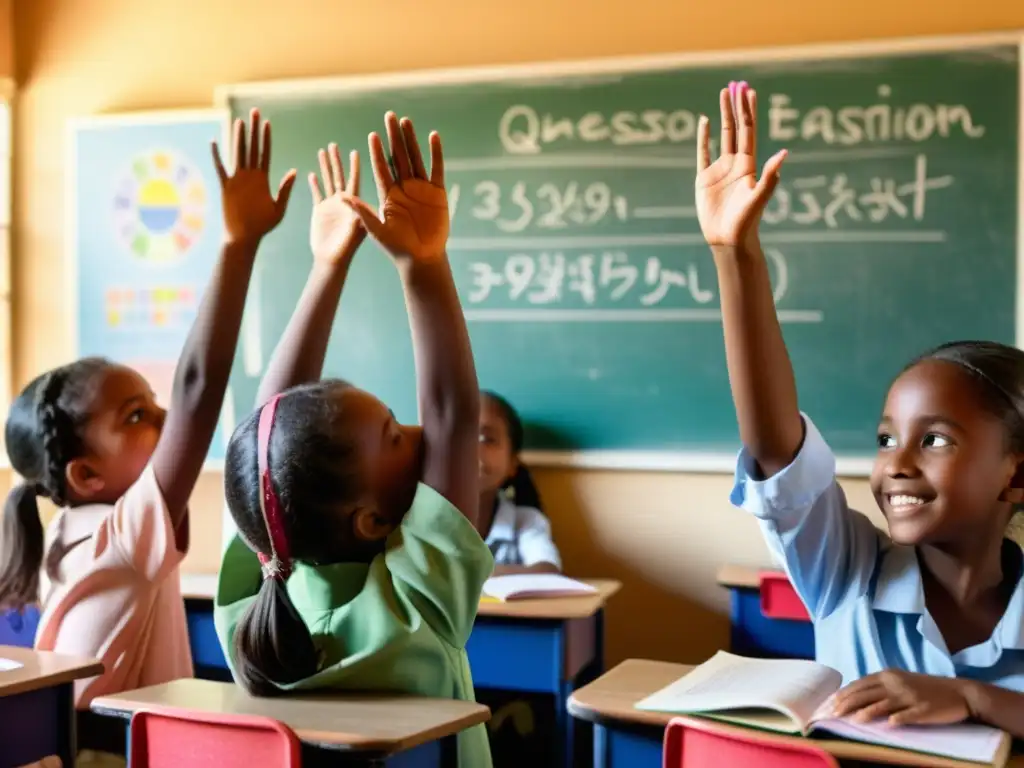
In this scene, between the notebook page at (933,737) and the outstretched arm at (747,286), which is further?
the outstretched arm at (747,286)

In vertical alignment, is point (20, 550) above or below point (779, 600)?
above

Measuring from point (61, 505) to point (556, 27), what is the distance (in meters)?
2.17

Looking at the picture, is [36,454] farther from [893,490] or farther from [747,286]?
[893,490]

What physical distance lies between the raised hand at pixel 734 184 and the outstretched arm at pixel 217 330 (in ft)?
2.68

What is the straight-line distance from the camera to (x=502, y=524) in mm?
3275

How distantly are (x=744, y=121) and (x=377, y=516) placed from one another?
66cm

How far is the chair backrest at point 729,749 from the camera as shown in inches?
46.0

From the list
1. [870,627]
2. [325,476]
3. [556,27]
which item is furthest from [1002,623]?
[556,27]

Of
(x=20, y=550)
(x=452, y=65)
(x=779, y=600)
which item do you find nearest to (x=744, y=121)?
(x=20, y=550)

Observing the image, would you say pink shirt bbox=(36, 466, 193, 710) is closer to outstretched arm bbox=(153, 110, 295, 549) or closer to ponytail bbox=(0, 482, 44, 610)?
outstretched arm bbox=(153, 110, 295, 549)

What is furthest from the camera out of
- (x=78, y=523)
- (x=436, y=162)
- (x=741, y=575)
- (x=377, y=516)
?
(x=741, y=575)

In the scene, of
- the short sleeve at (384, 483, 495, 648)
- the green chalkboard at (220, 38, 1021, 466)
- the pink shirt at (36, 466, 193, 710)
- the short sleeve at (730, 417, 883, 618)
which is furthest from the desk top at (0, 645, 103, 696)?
the green chalkboard at (220, 38, 1021, 466)

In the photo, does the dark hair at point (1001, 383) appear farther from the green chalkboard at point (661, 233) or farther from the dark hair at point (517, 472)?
the dark hair at point (517, 472)

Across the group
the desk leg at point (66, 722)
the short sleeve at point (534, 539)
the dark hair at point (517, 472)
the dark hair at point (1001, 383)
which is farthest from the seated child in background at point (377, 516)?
the dark hair at point (517, 472)
